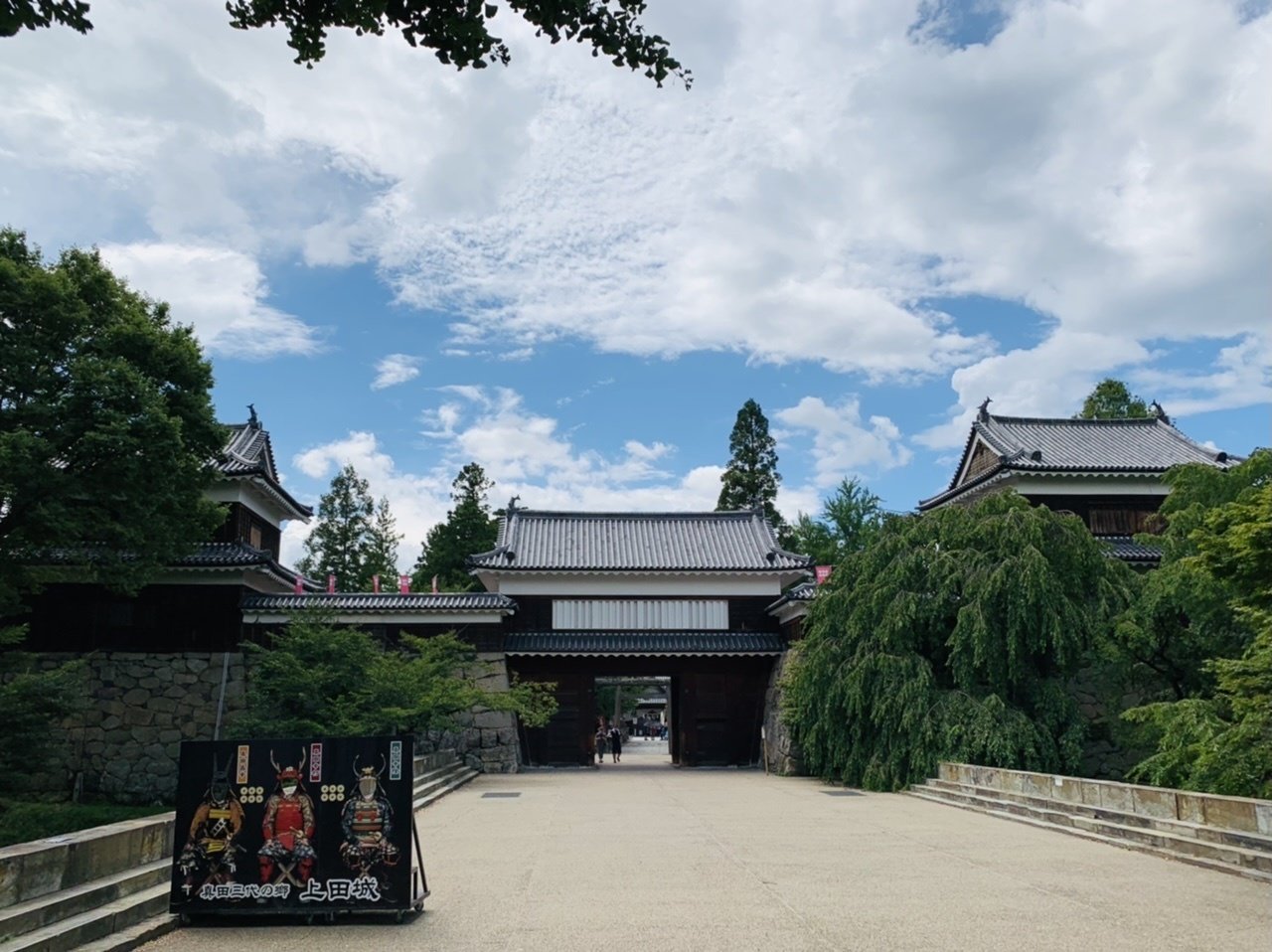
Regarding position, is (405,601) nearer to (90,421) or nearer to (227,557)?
(227,557)

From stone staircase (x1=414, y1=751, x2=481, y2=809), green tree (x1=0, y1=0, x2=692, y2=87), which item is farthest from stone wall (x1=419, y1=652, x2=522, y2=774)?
green tree (x1=0, y1=0, x2=692, y2=87)

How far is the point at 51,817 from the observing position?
745 inches

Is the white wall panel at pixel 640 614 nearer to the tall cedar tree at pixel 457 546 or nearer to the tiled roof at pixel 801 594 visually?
the tiled roof at pixel 801 594

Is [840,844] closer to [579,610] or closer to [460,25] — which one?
[460,25]

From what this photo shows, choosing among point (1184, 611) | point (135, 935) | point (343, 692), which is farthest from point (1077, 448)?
point (135, 935)

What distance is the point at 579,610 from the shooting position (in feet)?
87.0

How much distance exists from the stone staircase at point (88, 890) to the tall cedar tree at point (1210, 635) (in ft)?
28.1

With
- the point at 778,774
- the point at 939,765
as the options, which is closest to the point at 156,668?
the point at 778,774

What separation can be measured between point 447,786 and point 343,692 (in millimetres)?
2813

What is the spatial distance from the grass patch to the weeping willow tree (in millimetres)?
13126

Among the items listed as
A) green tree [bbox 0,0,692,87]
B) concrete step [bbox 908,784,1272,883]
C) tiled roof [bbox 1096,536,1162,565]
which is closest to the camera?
green tree [bbox 0,0,692,87]

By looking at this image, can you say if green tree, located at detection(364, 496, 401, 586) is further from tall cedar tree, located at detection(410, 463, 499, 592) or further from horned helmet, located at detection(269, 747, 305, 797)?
horned helmet, located at detection(269, 747, 305, 797)

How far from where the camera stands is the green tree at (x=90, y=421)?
54.3 feet

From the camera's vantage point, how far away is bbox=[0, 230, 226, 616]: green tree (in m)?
16.5
